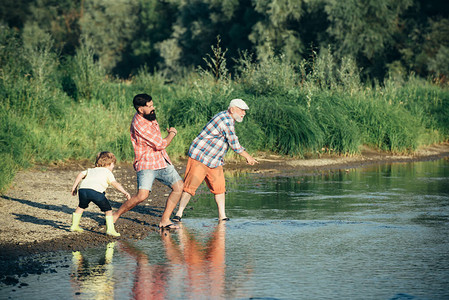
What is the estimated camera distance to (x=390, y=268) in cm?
771

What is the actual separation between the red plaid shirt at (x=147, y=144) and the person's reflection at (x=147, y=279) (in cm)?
171

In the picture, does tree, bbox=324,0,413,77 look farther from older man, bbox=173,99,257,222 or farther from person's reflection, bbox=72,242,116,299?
person's reflection, bbox=72,242,116,299

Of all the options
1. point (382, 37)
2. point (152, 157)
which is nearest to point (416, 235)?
point (152, 157)

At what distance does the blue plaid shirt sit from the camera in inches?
417

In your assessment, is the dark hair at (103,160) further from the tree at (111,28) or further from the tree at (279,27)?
the tree at (111,28)

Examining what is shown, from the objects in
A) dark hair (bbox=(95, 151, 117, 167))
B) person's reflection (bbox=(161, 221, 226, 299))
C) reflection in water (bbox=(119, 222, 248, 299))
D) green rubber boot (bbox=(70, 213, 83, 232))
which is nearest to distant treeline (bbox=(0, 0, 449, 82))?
dark hair (bbox=(95, 151, 117, 167))

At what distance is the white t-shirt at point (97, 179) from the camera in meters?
9.51

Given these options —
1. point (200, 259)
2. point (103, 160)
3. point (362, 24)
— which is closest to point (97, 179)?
point (103, 160)

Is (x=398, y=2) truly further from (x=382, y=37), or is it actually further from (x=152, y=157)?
(x=152, y=157)

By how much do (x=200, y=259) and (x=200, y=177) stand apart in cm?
267

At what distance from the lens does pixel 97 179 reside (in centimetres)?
955

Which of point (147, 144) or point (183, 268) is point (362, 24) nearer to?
point (147, 144)

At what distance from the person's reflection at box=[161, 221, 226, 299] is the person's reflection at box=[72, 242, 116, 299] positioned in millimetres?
730

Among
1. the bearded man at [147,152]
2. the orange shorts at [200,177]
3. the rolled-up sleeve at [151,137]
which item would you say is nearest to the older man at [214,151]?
the orange shorts at [200,177]
